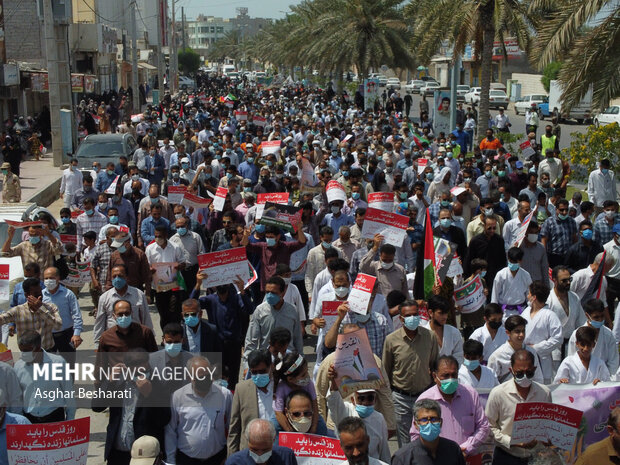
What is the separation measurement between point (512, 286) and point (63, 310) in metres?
4.65

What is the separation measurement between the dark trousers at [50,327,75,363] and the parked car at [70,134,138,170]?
14773 mm

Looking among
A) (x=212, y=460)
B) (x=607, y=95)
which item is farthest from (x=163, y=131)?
(x=212, y=460)

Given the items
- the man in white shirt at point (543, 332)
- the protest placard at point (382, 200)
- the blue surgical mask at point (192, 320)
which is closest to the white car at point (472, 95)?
the protest placard at point (382, 200)

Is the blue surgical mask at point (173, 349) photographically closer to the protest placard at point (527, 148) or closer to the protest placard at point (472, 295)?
the protest placard at point (472, 295)

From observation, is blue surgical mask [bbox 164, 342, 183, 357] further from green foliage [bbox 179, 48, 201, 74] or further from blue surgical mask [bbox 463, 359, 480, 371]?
green foliage [bbox 179, 48, 201, 74]

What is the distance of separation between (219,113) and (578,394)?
3143 centimetres

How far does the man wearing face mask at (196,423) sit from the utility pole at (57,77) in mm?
24249

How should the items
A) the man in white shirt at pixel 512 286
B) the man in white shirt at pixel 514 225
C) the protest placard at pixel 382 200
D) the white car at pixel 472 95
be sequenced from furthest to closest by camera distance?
the white car at pixel 472 95 < the protest placard at pixel 382 200 < the man in white shirt at pixel 514 225 < the man in white shirt at pixel 512 286

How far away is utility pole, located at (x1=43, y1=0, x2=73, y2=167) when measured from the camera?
2869 cm

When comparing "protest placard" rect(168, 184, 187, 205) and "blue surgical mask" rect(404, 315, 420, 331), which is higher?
"blue surgical mask" rect(404, 315, 420, 331)

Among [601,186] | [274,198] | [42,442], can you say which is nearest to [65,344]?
[42,442]

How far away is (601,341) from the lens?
7.71 metres

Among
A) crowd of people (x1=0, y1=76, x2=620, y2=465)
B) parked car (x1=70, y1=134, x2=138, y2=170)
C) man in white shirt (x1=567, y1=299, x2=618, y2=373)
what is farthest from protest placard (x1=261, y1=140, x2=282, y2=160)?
man in white shirt (x1=567, y1=299, x2=618, y2=373)

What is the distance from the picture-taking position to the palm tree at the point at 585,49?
14.6m
